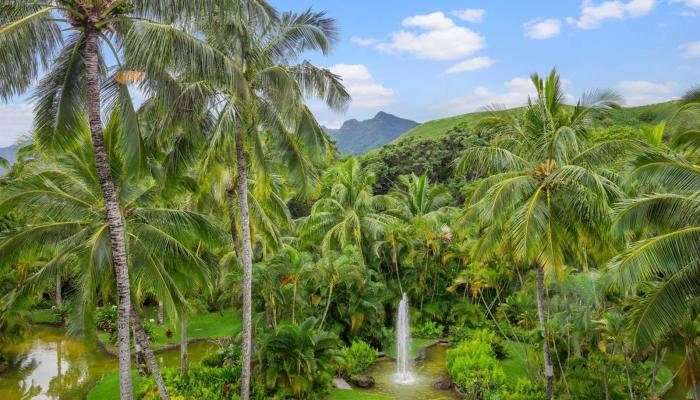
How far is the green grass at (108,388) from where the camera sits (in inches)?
545

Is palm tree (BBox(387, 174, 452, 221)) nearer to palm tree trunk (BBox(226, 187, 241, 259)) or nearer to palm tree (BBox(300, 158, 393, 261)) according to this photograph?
palm tree (BBox(300, 158, 393, 261))

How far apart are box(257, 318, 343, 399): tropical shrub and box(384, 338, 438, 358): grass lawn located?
536 cm

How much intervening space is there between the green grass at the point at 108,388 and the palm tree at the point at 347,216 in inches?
352

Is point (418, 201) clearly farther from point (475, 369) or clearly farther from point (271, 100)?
point (271, 100)

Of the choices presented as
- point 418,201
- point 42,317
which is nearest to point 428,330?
point 418,201

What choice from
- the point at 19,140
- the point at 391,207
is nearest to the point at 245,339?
the point at 19,140

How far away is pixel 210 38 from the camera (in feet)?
33.6

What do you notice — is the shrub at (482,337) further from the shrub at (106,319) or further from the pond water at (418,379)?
the shrub at (106,319)

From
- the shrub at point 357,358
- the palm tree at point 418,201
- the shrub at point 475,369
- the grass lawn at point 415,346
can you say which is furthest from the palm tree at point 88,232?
the palm tree at point 418,201

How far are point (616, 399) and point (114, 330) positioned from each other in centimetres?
1871

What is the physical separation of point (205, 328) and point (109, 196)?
15.4 meters

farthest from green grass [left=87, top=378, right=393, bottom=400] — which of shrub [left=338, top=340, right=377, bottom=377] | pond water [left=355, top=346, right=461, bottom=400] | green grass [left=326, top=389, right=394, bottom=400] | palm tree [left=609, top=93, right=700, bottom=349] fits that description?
palm tree [left=609, top=93, right=700, bottom=349]

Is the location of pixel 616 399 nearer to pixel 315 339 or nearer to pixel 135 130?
pixel 315 339

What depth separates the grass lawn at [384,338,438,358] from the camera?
18.0m
